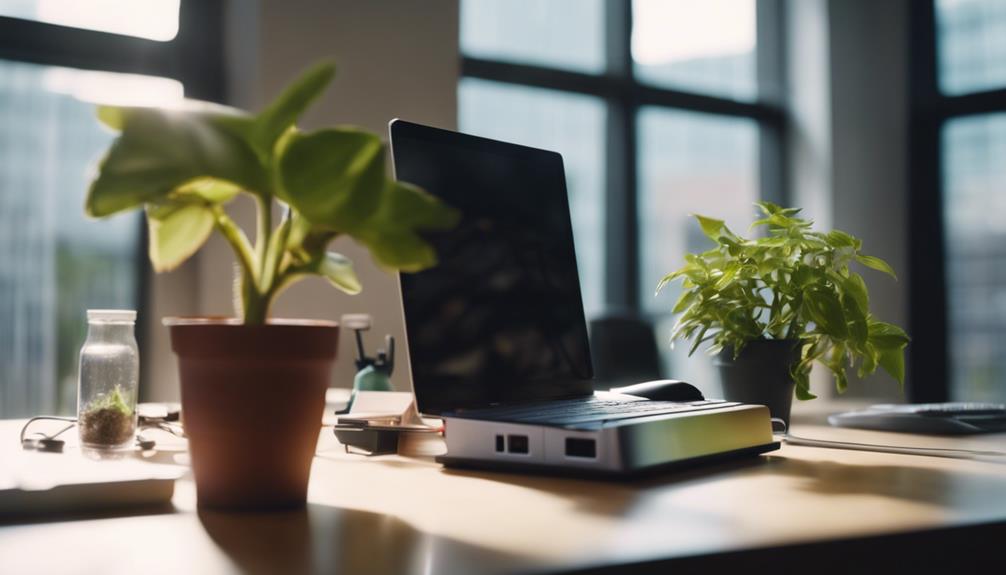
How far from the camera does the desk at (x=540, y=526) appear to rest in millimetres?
511

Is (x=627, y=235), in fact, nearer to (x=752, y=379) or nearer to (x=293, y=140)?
(x=752, y=379)

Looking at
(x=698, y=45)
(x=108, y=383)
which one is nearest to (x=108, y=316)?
(x=108, y=383)

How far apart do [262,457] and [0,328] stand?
2.35 meters

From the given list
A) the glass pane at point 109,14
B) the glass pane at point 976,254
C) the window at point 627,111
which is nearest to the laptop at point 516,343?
the glass pane at point 109,14

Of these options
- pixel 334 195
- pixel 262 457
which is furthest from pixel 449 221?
pixel 262 457

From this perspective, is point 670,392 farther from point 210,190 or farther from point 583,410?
point 210,190

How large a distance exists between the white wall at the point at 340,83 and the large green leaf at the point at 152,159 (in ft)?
7.05

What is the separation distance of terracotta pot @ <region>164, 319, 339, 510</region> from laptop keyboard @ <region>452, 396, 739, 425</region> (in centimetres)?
24

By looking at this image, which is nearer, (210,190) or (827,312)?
(210,190)

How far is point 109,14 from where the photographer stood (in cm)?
276

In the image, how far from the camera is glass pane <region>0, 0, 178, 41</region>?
8.68 ft

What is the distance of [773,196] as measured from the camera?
4398 mm

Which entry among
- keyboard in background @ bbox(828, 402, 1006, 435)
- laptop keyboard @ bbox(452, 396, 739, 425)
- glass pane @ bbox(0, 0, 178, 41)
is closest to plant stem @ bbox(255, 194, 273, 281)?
laptop keyboard @ bbox(452, 396, 739, 425)

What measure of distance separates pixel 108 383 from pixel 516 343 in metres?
0.48
